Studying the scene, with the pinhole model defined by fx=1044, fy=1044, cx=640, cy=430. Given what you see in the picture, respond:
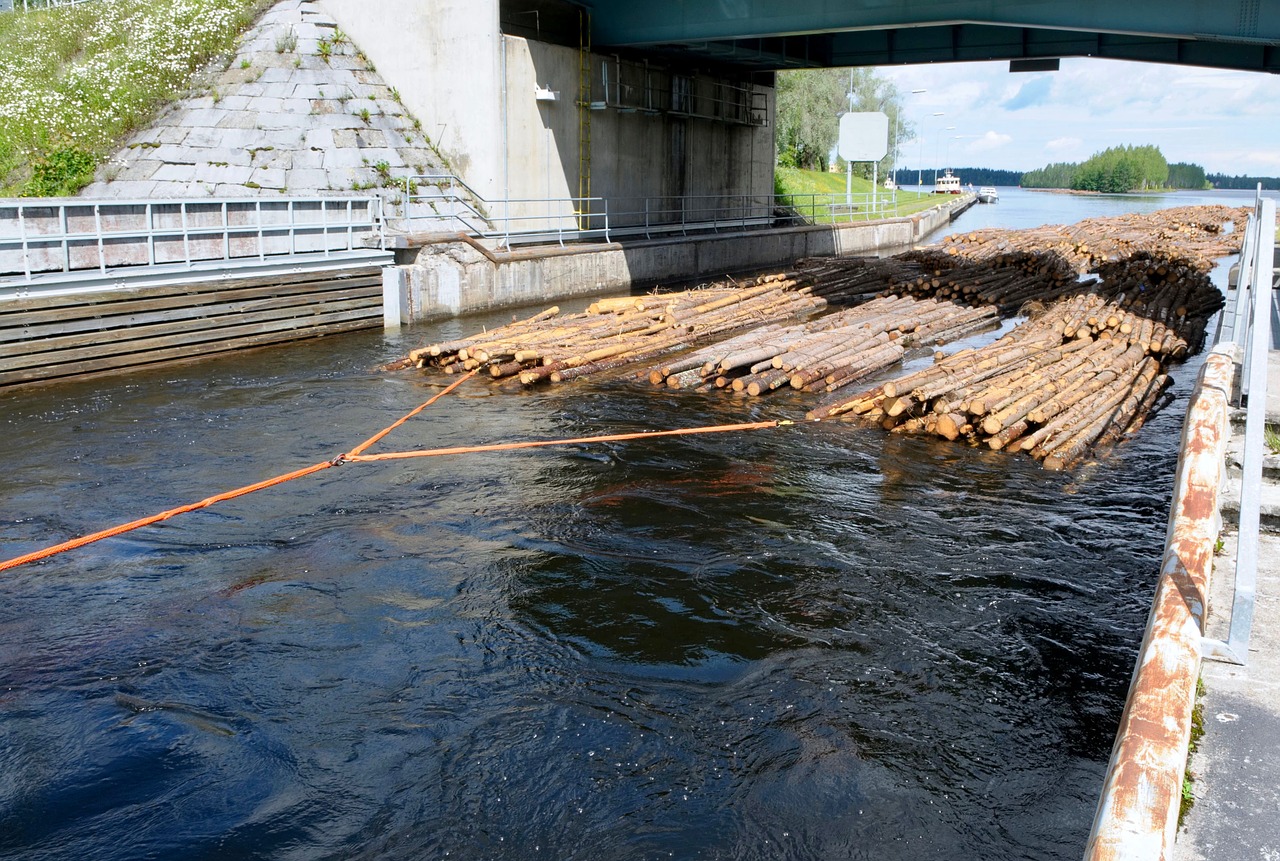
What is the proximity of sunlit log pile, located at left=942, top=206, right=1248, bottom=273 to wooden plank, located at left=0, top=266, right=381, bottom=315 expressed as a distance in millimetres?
20113

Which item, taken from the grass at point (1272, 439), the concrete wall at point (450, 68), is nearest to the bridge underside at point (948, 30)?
the concrete wall at point (450, 68)

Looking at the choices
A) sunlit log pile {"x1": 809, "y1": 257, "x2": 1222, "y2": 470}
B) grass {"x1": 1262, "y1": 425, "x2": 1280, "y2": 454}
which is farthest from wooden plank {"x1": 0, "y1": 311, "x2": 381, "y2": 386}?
grass {"x1": 1262, "y1": 425, "x2": 1280, "y2": 454}

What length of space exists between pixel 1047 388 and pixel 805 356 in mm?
4009

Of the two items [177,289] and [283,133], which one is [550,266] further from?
[177,289]

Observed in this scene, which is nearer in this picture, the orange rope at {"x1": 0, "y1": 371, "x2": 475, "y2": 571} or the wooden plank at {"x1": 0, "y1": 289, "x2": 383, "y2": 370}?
the orange rope at {"x1": 0, "y1": 371, "x2": 475, "y2": 571}

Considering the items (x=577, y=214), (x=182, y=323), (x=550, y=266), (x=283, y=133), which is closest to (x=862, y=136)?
(x=577, y=214)

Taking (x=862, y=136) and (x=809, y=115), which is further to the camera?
(x=809, y=115)

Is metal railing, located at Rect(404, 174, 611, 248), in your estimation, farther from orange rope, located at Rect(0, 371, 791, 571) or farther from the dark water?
the dark water

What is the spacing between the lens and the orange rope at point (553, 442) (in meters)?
12.5

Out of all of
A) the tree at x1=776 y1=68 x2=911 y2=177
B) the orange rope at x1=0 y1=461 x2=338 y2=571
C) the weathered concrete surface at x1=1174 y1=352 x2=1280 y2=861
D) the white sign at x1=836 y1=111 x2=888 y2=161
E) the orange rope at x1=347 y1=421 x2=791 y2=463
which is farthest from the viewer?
the tree at x1=776 y1=68 x2=911 y2=177

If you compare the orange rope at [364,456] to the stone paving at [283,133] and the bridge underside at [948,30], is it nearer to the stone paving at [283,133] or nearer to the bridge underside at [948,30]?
the bridge underside at [948,30]

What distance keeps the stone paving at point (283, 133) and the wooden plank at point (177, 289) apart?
6037 mm

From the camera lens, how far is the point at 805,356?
55.9 feet

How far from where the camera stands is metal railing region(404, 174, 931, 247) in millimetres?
27516
